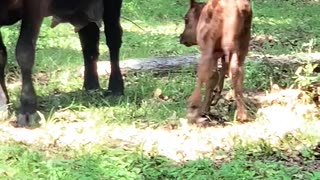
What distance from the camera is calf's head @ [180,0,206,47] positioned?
7.41 m

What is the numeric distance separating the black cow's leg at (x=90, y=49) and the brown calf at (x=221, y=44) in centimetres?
191

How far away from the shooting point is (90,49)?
8.94 meters

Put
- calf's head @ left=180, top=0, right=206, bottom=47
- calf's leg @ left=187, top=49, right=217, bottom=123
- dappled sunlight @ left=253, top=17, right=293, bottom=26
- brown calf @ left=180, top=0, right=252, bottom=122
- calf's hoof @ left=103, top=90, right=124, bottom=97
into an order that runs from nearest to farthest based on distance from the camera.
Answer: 1. brown calf @ left=180, top=0, right=252, bottom=122
2. calf's leg @ left=187, top=49, right=217, bottom=123
3. calf's head @ left=180, top=0, right=206, bottom=47
4. calf's hoof @ left=103, top=90, right=124, bottom=97
5. dappled sunlight @ left=253, top=17, right=293, bottom=26

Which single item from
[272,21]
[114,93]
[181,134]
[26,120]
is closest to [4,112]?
[26,120]

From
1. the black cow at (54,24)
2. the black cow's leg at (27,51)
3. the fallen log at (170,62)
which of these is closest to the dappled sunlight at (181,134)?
the black cow's leg at (27,51)

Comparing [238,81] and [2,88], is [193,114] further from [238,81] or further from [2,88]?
[2,88]

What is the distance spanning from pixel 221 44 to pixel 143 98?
150 cm

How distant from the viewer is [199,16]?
7289 mm

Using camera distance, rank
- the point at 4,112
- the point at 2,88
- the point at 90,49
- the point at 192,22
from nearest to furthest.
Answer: the point at 4,112 → the point at 192,22 → the point at 2,88 → the point at 90,49

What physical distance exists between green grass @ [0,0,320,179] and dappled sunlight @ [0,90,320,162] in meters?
0.06

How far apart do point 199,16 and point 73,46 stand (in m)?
4.45

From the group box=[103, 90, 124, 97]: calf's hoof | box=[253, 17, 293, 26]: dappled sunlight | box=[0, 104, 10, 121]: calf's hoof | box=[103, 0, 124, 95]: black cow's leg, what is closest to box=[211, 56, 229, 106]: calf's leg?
box=[103, 90, 124, 97]: calf's hoof

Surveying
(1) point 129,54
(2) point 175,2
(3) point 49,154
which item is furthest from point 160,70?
(2) point 175,2

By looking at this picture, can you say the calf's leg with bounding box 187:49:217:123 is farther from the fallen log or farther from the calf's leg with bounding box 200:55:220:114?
the fallen log
